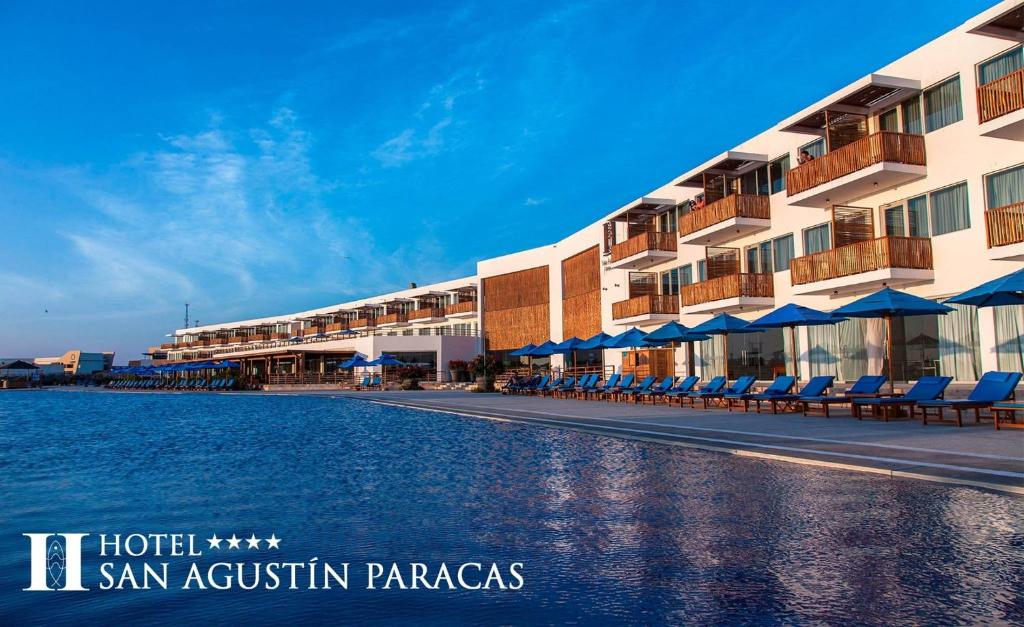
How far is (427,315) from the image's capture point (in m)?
58.8

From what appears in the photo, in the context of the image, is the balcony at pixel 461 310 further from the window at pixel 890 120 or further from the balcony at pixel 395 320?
the window at pixel 890 120

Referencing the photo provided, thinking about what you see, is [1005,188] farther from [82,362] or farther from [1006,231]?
[82,362]

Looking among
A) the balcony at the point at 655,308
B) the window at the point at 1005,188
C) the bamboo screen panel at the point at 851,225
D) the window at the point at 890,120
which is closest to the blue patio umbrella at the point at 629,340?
the balcony at the point at 655,308

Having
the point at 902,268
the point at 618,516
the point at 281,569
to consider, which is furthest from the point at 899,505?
the point at 902,268

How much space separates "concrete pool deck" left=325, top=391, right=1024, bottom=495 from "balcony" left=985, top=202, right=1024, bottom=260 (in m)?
3.82

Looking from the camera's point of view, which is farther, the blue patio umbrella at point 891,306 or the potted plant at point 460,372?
the potted plant at point 460,372

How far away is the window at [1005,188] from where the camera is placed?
15.0 meters

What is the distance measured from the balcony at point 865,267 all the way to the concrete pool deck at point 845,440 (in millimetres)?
3908

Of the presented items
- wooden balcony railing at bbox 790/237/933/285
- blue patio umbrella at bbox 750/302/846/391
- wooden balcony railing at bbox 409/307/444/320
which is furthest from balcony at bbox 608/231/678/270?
wooden balcony railing at bbox 409/307/444/320

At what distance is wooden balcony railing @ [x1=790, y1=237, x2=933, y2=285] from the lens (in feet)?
55.8

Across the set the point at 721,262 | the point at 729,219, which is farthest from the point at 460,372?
the point at 729,219

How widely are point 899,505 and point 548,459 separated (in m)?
4.78

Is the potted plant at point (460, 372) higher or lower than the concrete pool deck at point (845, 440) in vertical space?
higher

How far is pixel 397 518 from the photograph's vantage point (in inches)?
245
